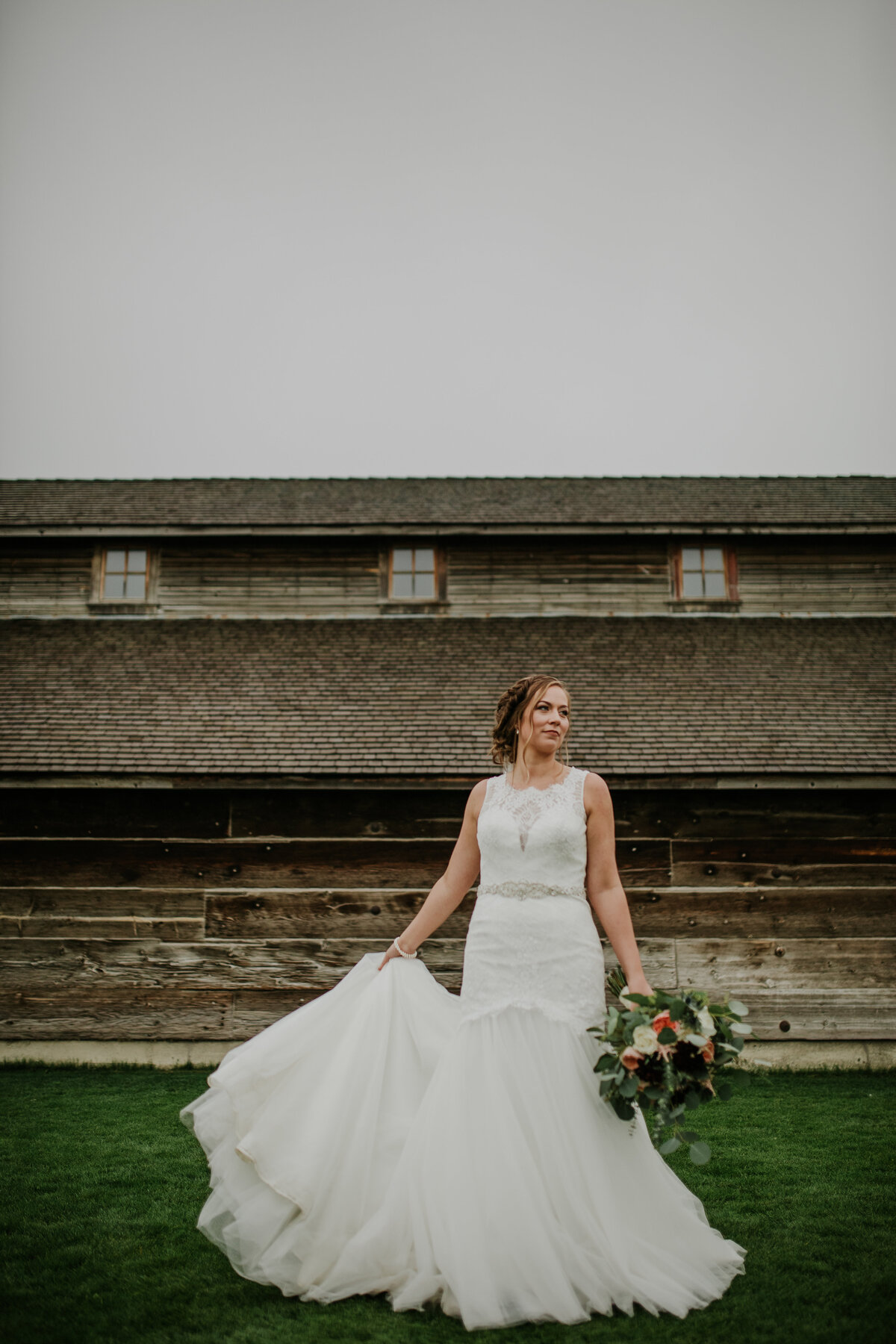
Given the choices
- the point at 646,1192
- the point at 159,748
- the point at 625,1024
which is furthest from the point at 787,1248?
the point at 159,748

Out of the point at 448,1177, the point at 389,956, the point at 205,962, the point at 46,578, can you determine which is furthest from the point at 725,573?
the point at 448,1177

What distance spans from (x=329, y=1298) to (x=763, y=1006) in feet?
21.2

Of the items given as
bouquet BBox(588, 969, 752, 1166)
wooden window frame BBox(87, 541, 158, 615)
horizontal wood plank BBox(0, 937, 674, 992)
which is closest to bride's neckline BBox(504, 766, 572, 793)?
bouquet BBox(588, 969, 752, 1166)

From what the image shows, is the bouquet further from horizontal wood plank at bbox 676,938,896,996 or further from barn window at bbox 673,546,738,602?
barn window at bbox 673,546,738,602

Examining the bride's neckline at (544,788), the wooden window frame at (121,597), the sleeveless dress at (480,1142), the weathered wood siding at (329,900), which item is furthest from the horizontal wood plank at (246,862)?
the bride's neckline at (544,788)

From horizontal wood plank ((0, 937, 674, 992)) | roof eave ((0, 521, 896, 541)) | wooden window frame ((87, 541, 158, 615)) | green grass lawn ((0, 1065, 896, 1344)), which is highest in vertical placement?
roof eave ((0, 521, 896, 541))

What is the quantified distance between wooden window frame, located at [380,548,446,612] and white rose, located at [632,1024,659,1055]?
28.6 ft

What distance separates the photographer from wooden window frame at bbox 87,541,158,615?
11.6m

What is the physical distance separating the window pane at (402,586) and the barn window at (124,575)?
348 centimetres

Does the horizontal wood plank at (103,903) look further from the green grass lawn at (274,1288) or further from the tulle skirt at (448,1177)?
the tulle skirt at (448,1177)

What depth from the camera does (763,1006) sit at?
842cm

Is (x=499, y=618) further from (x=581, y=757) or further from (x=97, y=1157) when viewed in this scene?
(x=97, y=1157)

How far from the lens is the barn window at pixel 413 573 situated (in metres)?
11.6

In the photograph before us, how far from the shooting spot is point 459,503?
12969mm
